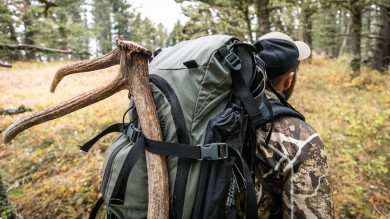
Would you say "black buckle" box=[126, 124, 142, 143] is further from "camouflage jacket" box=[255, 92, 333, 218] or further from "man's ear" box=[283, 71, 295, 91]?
"man's ear" box=[283, 71, 295, 91]

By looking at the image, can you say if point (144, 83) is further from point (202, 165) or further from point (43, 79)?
point (43, 79)

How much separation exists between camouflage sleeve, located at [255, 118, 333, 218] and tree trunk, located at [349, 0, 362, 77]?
969cm

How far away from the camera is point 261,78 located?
1934 millimetres

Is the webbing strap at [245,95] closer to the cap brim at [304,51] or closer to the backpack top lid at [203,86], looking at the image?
the backpack top lid at [203,86]

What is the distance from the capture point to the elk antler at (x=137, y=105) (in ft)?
5.56

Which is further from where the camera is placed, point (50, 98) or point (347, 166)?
point (50, 98)

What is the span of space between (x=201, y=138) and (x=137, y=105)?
0.45 m

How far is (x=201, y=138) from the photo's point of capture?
1731 millimetres

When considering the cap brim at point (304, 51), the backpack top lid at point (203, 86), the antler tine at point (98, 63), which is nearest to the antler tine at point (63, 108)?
the antler tine at point (98, 63)

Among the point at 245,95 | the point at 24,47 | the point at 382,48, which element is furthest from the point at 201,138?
the point at 382,48

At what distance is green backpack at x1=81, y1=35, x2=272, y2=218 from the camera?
1.70 m

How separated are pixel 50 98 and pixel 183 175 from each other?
32.2 ft

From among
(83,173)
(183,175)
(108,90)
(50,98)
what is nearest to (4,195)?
(83,173)

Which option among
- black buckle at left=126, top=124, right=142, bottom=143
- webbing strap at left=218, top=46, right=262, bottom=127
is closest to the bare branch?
black buckle at left=126, top=124, right=142, bottom=143
